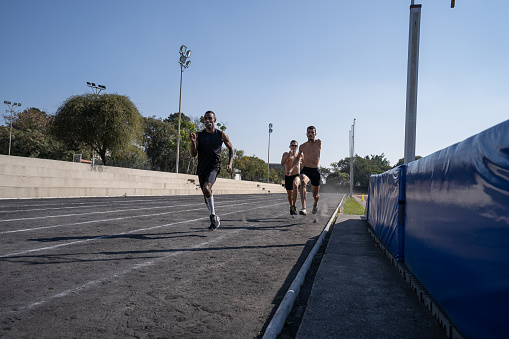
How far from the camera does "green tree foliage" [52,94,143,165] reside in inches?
1192

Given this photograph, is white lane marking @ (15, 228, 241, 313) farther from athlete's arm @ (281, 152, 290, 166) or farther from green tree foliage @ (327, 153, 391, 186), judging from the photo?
green tree foliage @ (327, 153, 391, 186)

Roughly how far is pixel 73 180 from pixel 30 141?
33303 millimetres

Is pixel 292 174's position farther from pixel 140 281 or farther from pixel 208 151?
pixel 140 281

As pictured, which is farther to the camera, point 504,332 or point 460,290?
point 460,290

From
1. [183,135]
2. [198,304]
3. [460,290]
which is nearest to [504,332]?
[460,290]

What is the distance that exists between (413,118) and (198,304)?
7.00 m

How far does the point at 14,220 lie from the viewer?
7430 mm

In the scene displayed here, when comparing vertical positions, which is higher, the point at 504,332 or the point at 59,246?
the point at 504,332

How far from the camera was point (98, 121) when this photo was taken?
30188mm

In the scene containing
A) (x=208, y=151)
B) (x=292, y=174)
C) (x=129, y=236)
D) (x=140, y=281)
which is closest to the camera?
(x=140, y=281)

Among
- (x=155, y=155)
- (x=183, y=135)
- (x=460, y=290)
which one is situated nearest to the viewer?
(x=460, y=290)

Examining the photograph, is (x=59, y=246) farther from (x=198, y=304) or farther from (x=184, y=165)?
(x=184, y=165)

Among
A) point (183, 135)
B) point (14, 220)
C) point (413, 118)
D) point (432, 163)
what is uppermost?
point (183, 135)

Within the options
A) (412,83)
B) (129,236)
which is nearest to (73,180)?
(129,236)
